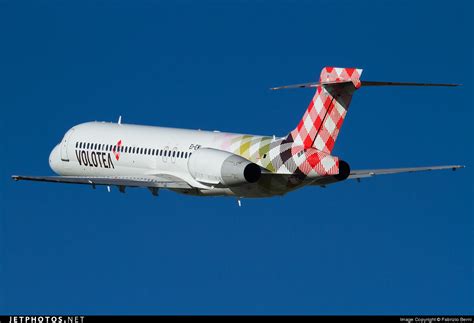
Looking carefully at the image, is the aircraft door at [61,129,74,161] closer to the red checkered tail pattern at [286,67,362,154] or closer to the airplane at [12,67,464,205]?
the airplane at [12,67,464,205]

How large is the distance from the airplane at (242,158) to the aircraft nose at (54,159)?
446cm

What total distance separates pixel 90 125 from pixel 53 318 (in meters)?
23.5

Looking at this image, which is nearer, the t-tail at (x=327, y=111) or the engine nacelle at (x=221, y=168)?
the t-tail at (x=327, y=111)

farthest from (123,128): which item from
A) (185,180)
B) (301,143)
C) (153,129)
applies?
(301,143)

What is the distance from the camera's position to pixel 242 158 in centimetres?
6975

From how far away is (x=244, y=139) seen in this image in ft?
236

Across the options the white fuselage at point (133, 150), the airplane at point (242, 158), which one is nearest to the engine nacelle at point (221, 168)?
the airplane at point (242, 158)

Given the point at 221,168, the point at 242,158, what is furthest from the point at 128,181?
the point at 242,158

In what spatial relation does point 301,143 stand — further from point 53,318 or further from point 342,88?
point 53,318

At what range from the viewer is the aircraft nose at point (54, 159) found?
81625 mm

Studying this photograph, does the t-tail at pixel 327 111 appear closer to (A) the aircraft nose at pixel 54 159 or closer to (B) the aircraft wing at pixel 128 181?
(B) the aircraft wing at pixel 128 181

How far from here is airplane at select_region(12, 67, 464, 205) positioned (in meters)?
68.7

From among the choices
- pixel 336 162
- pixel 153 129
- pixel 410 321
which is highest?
pixel 153 129

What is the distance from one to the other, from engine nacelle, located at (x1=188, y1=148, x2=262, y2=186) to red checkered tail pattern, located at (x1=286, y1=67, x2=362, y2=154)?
8.23 feet
